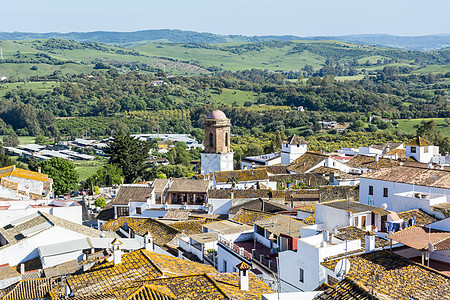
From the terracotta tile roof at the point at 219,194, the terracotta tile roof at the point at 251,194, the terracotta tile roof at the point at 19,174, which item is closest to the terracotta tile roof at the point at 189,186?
the terracotta tile roof at the point at 219,194

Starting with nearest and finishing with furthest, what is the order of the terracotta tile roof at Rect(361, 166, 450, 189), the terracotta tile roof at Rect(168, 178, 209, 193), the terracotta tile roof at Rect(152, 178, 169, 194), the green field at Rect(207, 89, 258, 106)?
the terracotta tile roof at Rect(361, 166, 450, 189), the terracotta tile roof at Rect(168, 178, 209, 193), the terracotta tile roof at Rect(152, 178, 169, 194), the green field at Rect(207, 89, 258, 106)

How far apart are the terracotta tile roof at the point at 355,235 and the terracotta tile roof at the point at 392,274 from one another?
1.06 meters

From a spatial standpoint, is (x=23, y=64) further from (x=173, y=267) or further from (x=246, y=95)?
(x=173, y=267)

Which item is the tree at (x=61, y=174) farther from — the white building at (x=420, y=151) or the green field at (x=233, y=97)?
the green field at (x=233, y=97)

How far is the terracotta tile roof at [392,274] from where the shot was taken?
37.6 feet

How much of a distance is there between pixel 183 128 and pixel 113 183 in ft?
230

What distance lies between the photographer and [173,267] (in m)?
15.0

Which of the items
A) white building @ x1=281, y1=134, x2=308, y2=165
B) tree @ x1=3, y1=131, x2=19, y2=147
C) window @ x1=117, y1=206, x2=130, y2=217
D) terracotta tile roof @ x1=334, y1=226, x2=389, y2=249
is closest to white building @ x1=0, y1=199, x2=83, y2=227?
window @ x1=117, y1=206, x2=130, y2=217

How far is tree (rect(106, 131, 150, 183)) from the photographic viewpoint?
50.3 meters

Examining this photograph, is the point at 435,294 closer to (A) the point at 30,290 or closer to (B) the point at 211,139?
(A) the point at 30,290

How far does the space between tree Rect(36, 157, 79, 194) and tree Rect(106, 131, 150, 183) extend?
437 cm

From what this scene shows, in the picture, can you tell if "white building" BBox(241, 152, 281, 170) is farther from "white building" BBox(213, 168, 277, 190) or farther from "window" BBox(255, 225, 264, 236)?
"window" BBox(255, 225, 264, 236)

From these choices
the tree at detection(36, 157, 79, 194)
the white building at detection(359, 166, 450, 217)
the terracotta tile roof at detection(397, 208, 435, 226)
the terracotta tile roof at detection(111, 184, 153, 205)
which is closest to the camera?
the terracotta tile roof at detection(397, 208, 435, 226)

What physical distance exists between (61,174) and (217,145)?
13.4m
